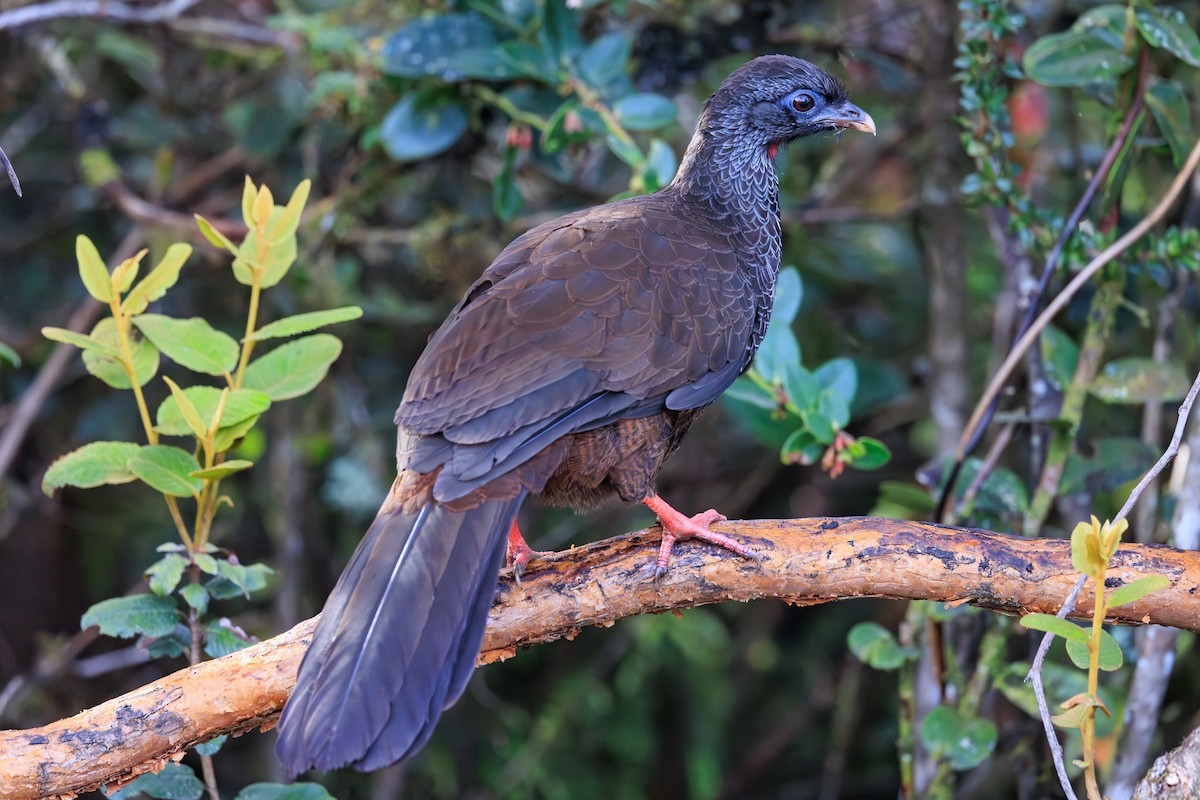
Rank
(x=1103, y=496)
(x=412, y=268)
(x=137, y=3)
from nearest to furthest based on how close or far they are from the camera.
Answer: (x=1103, y=496)
(x=137, y=3)
(x=412, y=268)

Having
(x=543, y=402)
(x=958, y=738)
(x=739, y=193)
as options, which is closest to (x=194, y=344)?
(x=543, y=402)

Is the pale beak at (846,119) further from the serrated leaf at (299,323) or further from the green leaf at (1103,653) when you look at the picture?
the green leaf at (1103,653)

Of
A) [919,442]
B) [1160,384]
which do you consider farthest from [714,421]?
[1160,384]

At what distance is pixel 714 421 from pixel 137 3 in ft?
9.09

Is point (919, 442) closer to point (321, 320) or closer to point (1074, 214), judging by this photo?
point (1074, 214)

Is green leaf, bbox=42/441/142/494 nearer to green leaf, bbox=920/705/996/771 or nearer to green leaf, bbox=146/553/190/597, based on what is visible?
green leaf, bbox=146/553/190/597

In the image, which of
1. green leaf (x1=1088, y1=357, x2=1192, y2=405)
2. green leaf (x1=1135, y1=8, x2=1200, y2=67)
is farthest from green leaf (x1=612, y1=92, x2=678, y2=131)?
green leaf (x1=1088, y1=357, x2=1192, y2=405)

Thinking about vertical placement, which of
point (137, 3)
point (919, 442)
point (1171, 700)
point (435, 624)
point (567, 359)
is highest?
point (137, 3)

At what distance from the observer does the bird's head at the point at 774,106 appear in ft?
10.7

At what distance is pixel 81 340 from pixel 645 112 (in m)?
1.71

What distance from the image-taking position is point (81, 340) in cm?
230

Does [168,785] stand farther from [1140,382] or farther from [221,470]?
[1140,382]

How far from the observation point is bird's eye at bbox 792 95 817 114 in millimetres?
3266

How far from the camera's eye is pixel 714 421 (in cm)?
486
